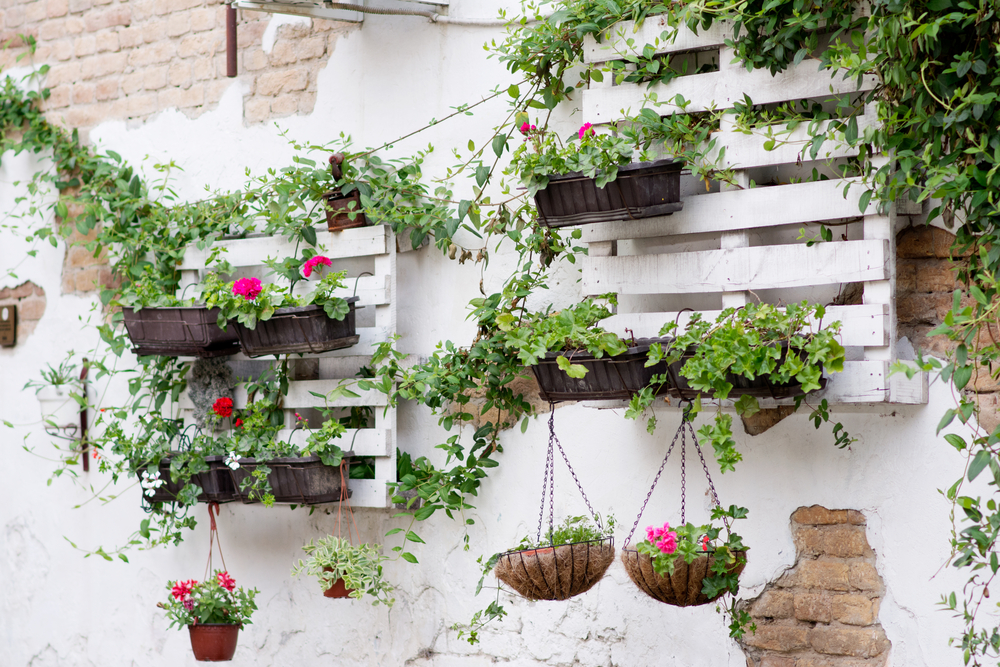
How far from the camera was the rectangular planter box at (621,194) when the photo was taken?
7.22ft

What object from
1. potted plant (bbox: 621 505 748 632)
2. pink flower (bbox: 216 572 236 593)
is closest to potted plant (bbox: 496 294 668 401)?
potted plant (bbox: 621 505 748 632)

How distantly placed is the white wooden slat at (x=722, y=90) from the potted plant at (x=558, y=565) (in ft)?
3.45

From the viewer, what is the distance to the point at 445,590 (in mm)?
2797

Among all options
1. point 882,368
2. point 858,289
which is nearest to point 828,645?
point 882,368

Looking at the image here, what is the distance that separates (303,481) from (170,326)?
2.12 ft

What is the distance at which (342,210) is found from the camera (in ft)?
9.23

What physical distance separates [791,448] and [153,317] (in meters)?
1.89

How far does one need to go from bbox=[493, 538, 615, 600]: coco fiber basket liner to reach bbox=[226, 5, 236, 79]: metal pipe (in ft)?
6.01

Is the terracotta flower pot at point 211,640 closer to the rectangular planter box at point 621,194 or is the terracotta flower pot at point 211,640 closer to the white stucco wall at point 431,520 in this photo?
the white stucco wall at point 431,520

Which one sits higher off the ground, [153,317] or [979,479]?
[153,317]

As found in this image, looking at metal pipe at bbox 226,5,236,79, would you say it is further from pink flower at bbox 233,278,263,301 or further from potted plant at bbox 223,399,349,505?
potted plant at bbox 223,399,349,505

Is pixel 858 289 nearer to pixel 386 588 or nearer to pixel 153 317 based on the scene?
pixel 386 588

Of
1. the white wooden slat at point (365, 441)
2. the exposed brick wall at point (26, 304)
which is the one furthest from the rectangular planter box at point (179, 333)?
the exposed brick wall at point (26, 304)

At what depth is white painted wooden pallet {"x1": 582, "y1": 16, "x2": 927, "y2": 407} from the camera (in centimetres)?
211
